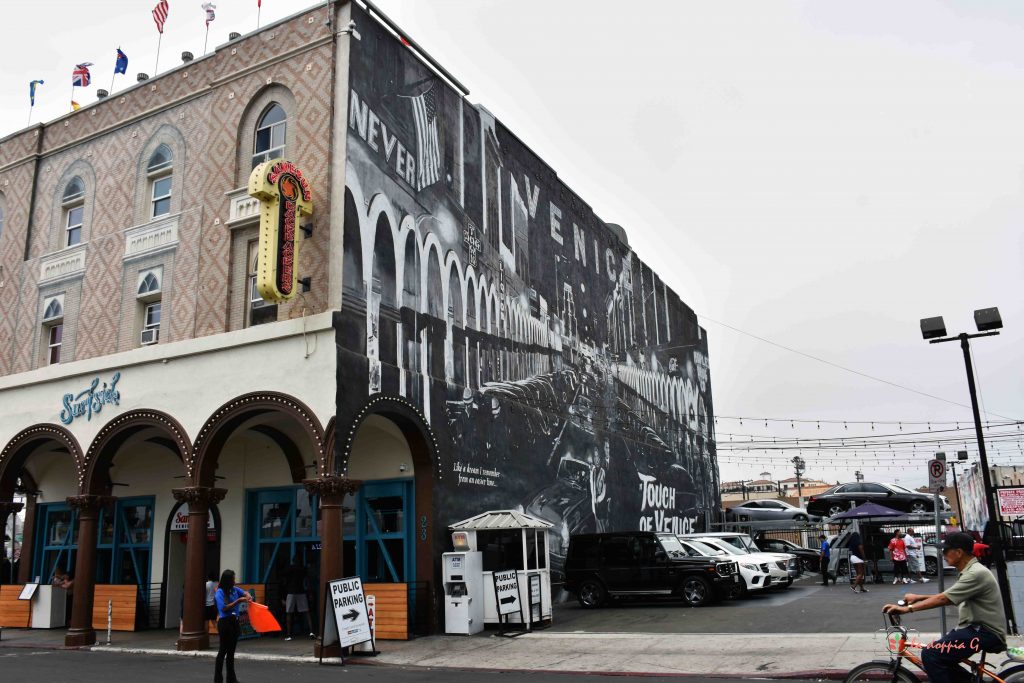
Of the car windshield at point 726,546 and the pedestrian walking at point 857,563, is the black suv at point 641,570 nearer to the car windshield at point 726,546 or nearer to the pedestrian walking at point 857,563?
the car windshield at point 726,546

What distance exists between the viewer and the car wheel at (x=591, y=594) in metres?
23.2

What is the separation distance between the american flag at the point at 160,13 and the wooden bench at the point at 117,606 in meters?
14.7

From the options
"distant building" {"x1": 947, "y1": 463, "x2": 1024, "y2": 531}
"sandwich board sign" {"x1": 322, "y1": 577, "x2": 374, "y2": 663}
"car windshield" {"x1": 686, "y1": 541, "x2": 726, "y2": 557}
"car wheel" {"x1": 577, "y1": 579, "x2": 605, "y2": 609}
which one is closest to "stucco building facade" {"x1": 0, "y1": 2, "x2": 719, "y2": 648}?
"sandwich board sign" {"x1": 322, "y1": 577, "x2": 374, "y2": 663}

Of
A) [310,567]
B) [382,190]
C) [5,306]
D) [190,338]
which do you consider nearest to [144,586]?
[310,567]

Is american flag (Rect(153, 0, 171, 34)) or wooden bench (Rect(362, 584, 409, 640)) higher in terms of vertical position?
american flag (Rect(153, 0, 171, 34))

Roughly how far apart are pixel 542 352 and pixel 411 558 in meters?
9.74

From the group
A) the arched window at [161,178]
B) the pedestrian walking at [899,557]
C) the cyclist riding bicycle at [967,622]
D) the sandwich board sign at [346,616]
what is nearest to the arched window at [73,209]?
the arched window at [161,178]

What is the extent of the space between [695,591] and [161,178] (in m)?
17.3

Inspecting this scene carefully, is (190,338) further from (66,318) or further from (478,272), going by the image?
(478,272)

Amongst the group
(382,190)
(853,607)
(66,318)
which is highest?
(382,190)

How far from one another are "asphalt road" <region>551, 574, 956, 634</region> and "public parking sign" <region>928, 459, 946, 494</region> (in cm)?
267

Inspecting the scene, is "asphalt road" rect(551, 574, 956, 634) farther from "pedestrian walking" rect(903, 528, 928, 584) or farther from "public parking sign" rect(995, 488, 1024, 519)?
"pedestrian walking" rect(903, 528, 928, 584)

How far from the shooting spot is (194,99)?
22.5 meters

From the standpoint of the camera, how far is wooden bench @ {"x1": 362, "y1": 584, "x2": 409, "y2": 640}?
1853 centimetres
